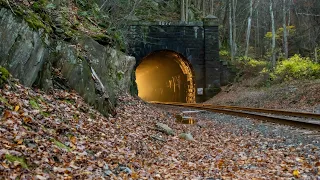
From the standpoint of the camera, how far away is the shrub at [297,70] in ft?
64.7

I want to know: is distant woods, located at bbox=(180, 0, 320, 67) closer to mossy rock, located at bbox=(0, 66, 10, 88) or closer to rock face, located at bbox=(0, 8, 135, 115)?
rock face, located at bbox=(0, 8, 135, 115)

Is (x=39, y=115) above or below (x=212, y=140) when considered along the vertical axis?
above

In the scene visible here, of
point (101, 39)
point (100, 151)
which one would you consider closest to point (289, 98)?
point (101, 39)

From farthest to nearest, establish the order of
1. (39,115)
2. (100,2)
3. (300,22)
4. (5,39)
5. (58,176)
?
(300,22) < (100,2) < (5,39) < (39,115) < (58,176)

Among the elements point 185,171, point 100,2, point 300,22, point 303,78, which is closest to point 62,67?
point 185,171

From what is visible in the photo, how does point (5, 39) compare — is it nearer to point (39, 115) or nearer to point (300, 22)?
point (39, 115)

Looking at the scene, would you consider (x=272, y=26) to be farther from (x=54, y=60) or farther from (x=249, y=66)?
(x=54, y=60)

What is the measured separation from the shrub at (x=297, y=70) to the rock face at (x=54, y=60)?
46.5ft

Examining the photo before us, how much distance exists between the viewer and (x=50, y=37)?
7551 mm

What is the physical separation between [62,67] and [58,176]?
447cm

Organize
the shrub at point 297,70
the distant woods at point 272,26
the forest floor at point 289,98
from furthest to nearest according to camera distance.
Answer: the distant woods at point 272,26 < the shrub at point 297,70 < the forest floor at point 289,98

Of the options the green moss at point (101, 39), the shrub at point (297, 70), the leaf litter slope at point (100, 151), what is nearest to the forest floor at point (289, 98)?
the shrub at point (297, 70)

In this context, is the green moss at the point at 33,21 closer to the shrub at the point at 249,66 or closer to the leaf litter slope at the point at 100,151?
the leaf litter slope at the point at 100,151

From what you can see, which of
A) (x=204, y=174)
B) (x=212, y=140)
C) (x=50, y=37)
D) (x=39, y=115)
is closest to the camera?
(x=204, y=174)
